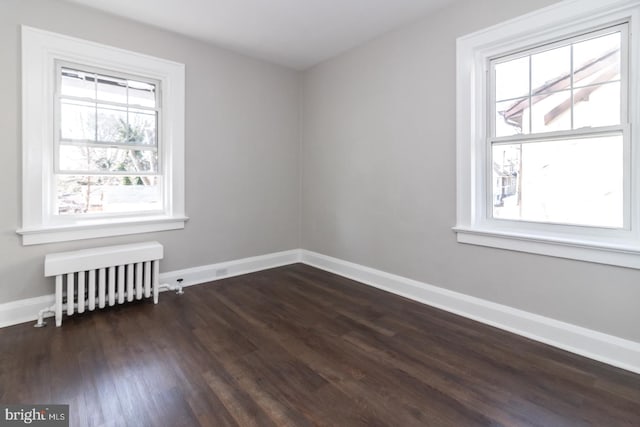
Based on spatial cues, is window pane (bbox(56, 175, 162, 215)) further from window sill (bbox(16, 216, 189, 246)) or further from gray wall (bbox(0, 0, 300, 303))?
gray wall (bbox(0, 0, 300, 303))

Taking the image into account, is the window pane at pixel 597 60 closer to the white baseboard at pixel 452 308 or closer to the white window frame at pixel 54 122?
the white baseboard at pixel 452 308

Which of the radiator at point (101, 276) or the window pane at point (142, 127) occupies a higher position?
the window pane at point (142, 127)

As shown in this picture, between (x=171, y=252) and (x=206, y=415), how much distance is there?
2227mm

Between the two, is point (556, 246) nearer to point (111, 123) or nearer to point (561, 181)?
point (561, 181)

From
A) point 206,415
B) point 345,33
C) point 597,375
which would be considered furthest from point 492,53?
point 206,415

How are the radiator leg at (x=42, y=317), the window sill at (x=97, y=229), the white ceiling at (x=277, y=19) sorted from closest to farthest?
the radiator leg at (x=42, y=317) < the window sill at (x=97, y=229) < the white ceiling at (x=277, y=19)

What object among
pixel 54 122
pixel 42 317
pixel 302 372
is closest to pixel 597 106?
pixel 302 372

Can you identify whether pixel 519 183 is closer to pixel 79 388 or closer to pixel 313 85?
pixel 313 85

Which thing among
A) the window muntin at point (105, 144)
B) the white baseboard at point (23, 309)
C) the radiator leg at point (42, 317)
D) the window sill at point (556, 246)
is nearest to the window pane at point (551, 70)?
the window sill at point (556, 246)

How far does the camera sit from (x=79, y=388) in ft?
5.86

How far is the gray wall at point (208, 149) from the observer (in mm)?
2568

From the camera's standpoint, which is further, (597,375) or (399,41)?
(399,41)
